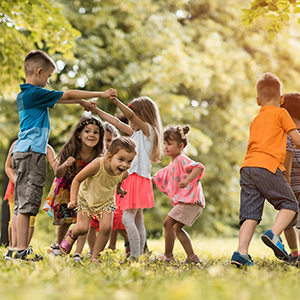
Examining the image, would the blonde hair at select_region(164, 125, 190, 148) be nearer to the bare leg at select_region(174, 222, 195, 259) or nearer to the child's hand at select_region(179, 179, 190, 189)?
the child's hand at select_region(179, 179, 190, 189)

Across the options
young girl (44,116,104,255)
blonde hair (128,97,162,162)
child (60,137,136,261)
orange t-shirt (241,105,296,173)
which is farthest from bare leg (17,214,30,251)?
orange t-shirt (241,105,296,173)

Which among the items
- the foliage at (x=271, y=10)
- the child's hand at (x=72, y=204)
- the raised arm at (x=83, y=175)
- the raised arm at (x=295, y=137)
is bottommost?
the child's hand at (x=72, y=204)

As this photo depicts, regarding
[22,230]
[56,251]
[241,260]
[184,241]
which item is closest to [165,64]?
[184,241]

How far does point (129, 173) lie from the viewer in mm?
4902

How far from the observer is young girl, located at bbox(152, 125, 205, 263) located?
4816mm

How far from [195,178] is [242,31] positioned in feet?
37.3

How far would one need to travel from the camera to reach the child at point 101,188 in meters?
4.36

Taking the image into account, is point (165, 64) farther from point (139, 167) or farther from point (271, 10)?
point (139, 167)

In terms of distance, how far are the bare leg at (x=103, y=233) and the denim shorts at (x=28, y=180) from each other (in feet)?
2.43

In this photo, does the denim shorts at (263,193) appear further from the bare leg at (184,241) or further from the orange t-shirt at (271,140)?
the bare leg at (184,241)

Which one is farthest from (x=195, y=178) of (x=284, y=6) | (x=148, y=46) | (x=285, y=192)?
(x=148, y=46)

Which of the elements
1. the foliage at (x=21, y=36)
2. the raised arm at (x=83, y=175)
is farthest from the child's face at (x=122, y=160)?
the foliage at (x=21, y=36)

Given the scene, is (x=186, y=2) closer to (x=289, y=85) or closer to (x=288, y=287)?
(x=289, y=85)

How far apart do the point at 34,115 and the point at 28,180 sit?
0.73m
